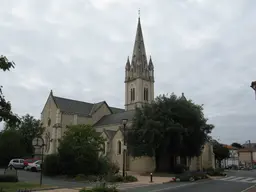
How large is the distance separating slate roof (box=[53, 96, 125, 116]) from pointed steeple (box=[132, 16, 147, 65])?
17033mm

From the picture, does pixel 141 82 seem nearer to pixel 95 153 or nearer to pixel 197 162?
pixel 197 162

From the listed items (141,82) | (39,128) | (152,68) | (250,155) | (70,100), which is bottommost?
(250,155)

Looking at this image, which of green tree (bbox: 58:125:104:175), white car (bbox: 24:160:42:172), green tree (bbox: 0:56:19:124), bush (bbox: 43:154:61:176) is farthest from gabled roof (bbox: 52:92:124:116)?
green tree (bbox: 0:56:19:124)

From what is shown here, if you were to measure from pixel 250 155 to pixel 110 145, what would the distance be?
253 ft

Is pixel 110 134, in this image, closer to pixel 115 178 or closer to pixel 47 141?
pixel 47 141

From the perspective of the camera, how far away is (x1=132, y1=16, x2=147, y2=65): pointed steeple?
261ft

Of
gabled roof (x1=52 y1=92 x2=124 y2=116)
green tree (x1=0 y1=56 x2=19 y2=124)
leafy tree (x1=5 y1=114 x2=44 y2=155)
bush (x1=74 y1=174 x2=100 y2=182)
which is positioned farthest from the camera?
gabled roof (x1=52 y1=92 x2=124 y2=116)

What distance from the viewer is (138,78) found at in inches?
3039

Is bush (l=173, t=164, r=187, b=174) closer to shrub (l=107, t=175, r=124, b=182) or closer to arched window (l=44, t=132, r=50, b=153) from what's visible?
shrub (l=107, t=175, r=124, b=182)

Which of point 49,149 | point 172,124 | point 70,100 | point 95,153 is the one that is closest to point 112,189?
point 95,153

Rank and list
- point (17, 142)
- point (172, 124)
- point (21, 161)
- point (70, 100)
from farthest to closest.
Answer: point (70, 100)
point (17, 142)
point (21, 161)
point (172, 124)

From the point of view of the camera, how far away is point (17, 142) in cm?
5066

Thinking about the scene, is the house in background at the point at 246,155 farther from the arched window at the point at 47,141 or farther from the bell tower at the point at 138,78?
the arched window at the point at 47,141

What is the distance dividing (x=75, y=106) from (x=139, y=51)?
973 inches
